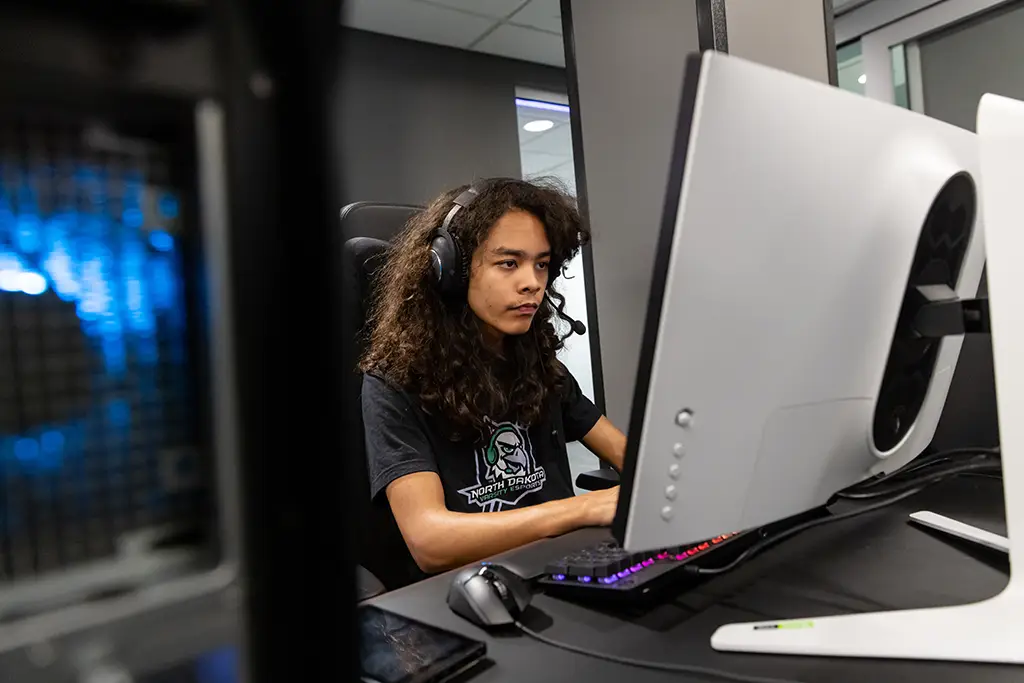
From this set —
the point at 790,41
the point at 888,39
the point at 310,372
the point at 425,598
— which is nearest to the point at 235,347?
the point at 310,372

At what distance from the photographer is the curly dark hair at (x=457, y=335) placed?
1.14 metres

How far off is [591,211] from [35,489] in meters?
1.59

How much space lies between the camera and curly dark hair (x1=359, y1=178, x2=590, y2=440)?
1138 millimetres

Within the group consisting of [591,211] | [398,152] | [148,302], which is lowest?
[148,302]

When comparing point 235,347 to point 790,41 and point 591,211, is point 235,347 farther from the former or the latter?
point 591,211

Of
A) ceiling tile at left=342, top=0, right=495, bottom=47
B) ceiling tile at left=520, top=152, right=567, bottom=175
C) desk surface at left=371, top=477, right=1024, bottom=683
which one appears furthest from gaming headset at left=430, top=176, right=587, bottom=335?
ceiling tile at left=520, top=152, right=567, bottom=175

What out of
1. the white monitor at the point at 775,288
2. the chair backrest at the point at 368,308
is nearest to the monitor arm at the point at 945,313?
the white monitor at the point at 775,288

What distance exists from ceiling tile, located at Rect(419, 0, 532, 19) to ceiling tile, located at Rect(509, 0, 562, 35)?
0.05 m

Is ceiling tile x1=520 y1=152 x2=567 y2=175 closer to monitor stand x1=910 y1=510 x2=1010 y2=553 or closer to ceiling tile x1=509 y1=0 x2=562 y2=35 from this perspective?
ceiling tile x1=509 y1=0 x2=562 y2=35

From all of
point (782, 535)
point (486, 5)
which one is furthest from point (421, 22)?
point (782, 535)

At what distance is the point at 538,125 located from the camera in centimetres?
414

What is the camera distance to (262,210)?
0.53ft

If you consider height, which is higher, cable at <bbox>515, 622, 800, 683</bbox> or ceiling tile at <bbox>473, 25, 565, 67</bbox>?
ceiling tile at <bbox>473, 25, 565, 67</bbox>

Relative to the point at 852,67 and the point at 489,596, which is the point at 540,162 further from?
the point at 489,596
